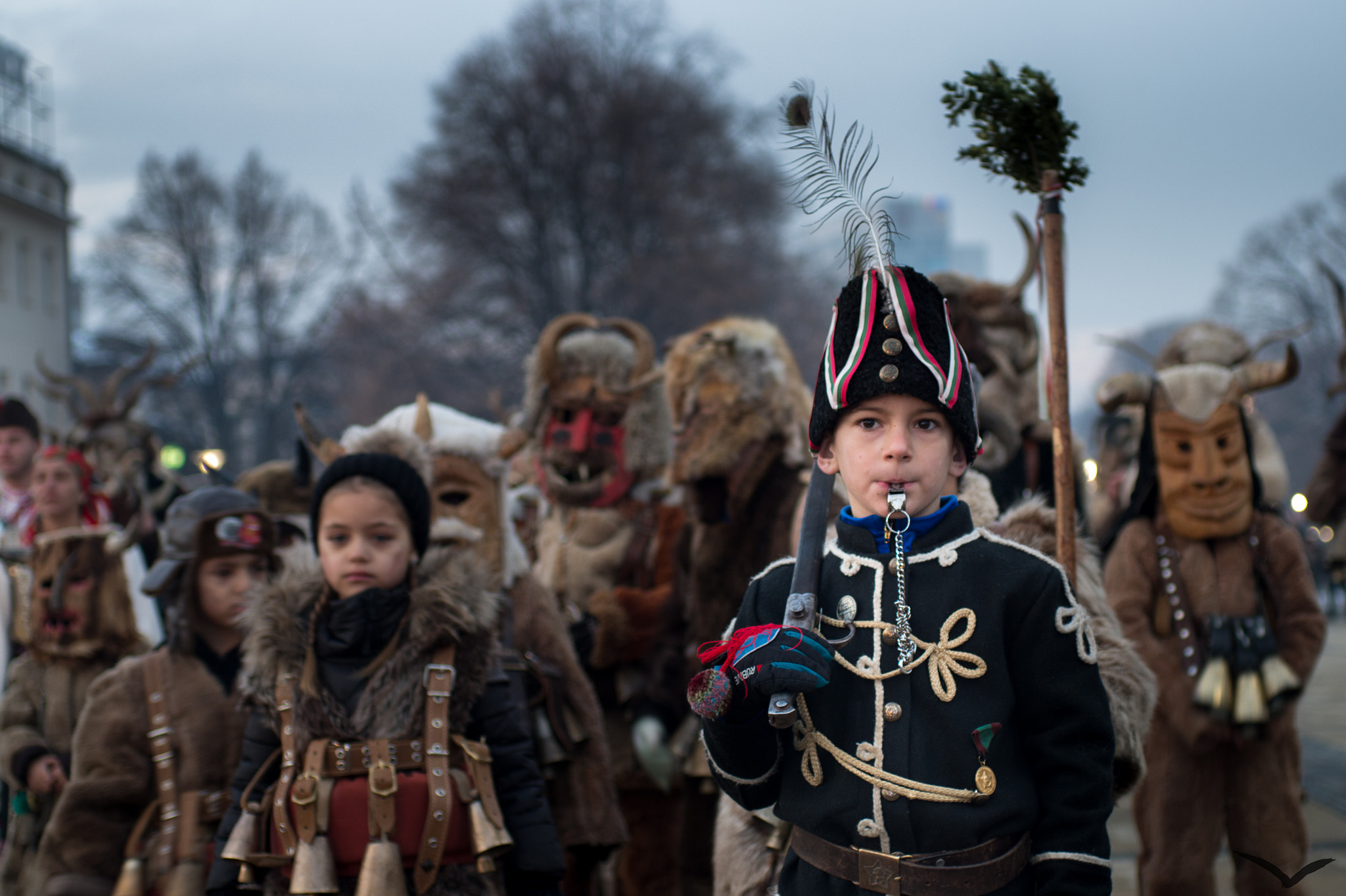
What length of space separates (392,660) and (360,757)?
274mm

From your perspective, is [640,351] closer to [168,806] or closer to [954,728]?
[168,806]

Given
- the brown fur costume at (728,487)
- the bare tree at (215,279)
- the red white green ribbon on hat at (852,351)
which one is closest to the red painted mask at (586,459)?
the brown fur costume at (728,487)

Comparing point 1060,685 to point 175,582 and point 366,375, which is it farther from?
point 366,375

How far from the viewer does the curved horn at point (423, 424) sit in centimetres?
448

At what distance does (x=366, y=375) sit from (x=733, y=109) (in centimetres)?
862

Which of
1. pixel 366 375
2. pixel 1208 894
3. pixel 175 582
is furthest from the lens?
pixel 366 375

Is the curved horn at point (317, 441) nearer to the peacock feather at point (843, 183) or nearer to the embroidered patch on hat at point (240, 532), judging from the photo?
the embroidered patch on hat at point (240, 532)

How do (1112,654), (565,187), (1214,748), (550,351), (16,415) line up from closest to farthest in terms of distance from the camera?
(1112,654)
(1214,748)
(550,351)
(16,415)
(565,187)

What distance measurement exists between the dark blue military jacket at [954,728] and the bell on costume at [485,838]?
1.04 metres

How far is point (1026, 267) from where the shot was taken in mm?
4441

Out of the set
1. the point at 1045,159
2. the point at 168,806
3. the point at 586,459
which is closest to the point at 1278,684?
the point at 1045,159

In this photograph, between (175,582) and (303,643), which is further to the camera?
(175,582)

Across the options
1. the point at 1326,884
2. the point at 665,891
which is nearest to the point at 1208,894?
the point at 1326,884

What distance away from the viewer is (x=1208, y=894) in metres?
4.42
